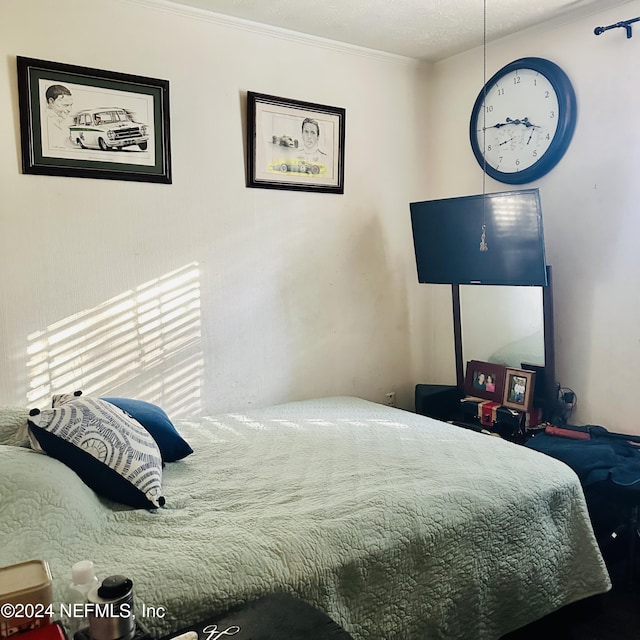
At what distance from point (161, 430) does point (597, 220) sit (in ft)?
7.30

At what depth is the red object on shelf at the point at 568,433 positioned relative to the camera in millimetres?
2751

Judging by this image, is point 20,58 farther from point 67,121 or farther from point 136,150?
point 136,150

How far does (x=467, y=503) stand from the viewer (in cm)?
190

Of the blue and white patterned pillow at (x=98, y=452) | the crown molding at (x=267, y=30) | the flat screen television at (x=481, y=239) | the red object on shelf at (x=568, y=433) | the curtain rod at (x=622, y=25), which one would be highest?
the crown molding at (x=267, y=30)

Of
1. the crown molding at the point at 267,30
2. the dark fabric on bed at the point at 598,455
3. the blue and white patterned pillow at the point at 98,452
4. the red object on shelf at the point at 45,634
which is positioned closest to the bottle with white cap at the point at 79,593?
the red object on shelf at the point at 45,634

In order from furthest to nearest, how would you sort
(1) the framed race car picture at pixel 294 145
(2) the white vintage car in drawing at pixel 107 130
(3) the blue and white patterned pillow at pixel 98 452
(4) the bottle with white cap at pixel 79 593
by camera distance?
(1) the framed race car picture at pixel 294 145 < (2) the white vintage car in drawing at pixel 107 130 < (3) the blue and white patterned pillow at pixel 98 452 < (4) the bottle with white cap at pixel 79 593

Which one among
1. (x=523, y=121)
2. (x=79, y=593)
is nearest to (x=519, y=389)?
(x=523, y=121)

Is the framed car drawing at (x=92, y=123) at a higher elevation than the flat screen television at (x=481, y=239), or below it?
higher

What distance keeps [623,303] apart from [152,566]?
94.4 inches

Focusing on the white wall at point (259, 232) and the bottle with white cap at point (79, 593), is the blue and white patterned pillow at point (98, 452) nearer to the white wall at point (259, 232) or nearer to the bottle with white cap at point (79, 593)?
the bottle with white cap at point (79, 593)

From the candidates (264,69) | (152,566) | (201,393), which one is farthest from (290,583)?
(264,69)

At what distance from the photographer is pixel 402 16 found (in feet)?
9.78

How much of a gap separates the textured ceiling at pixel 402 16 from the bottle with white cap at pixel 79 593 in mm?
2511

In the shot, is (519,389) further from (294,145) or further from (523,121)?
(294,145)
